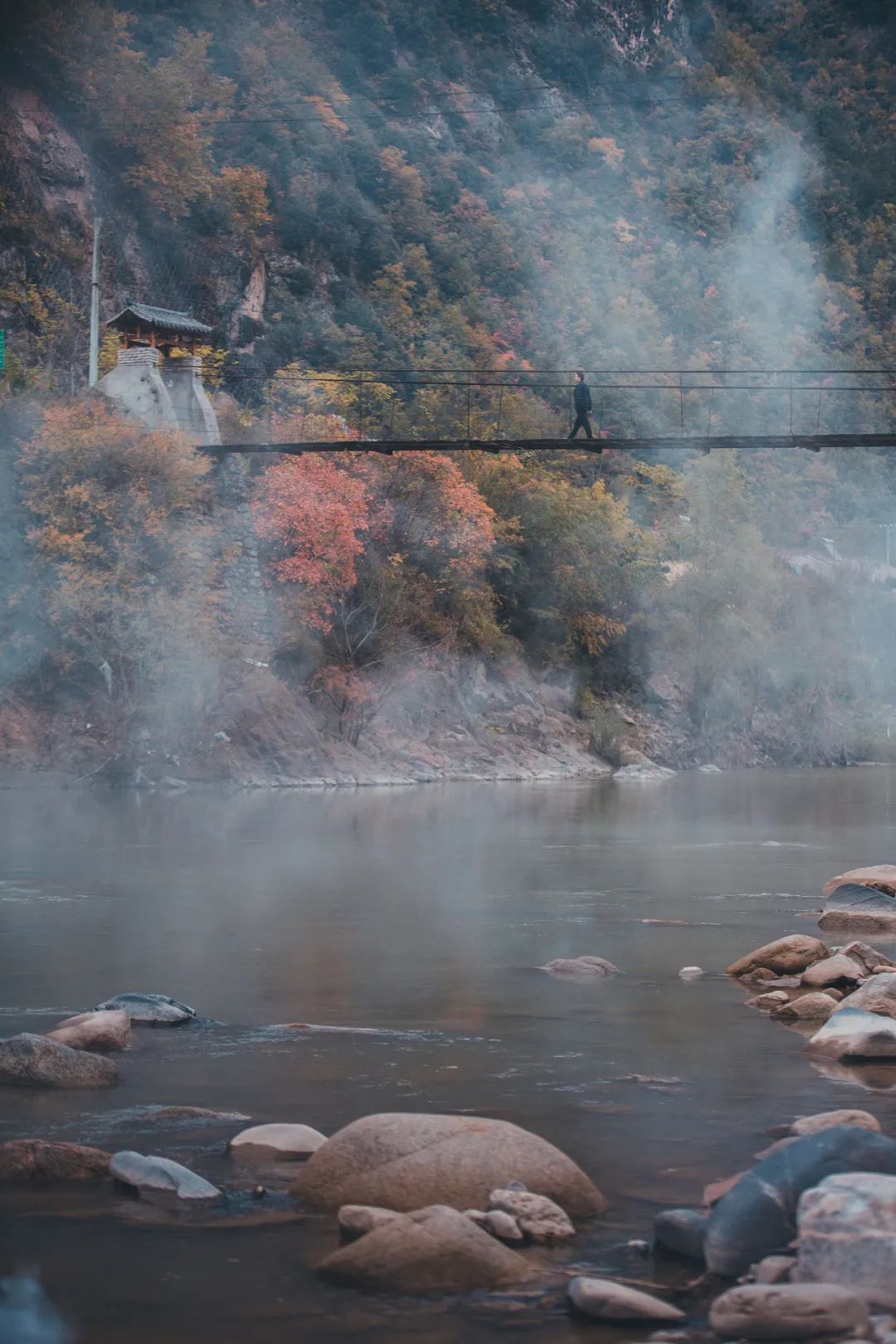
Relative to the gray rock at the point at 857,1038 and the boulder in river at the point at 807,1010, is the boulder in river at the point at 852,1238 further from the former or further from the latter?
the boulder in river at the point at 807,1010

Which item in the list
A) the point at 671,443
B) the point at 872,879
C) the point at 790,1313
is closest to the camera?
the point at 790,1313

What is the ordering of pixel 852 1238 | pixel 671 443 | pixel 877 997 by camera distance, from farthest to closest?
pixel 671 443
pixel 877 997
pixel 852 1238

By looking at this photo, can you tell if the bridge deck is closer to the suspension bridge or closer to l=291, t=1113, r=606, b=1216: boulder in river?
the suspension bridge

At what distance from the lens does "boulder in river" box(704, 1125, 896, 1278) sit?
5.80 meters

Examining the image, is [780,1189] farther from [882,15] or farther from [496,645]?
[882,15]

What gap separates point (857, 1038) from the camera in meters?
9.37

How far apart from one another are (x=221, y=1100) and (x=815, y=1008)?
4413 millimetres

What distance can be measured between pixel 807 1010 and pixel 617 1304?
550cm

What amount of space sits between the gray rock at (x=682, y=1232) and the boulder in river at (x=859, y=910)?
914 cm

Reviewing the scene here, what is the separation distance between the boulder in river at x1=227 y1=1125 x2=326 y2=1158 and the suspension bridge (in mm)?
14759

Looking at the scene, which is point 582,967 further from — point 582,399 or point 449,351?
point 449,351

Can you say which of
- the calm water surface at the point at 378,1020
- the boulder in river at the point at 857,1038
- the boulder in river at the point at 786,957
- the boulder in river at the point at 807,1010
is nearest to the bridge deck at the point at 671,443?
the calm water surface at the point at 378,1020

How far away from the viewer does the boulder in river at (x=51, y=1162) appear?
6.93 metres

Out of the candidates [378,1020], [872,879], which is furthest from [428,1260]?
[872,879]
